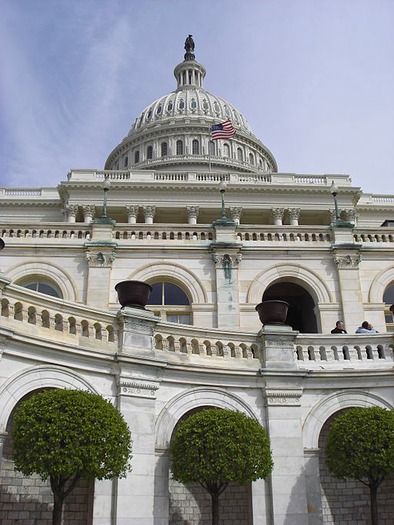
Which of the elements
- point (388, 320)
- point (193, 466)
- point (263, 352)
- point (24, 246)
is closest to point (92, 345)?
point (193, 466)

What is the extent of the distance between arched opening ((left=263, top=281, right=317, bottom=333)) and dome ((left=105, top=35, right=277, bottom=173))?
67.7 meters

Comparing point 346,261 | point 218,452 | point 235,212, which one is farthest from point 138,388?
point 235,212

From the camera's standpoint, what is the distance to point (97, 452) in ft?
42.1

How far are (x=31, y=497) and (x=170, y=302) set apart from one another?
1161 cm

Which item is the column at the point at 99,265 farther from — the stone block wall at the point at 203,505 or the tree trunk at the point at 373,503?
the tree trunk at the point at 373,503

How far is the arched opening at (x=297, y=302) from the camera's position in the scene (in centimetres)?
2656

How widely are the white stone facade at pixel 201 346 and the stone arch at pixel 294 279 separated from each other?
59 mm

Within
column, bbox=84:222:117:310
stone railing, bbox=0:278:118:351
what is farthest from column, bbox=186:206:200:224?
stone railing, bbox=0:278:118:351

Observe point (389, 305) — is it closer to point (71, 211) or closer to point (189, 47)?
point (71, 211)

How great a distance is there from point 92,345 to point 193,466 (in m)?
3.83

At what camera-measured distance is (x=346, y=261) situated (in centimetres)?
2609

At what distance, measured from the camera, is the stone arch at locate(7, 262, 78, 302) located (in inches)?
978

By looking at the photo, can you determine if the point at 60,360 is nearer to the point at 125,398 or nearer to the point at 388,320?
the point at 125,398

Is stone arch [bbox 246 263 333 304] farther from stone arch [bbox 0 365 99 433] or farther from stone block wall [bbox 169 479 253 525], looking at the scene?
stone arch [bbox 0 365 99 433]
